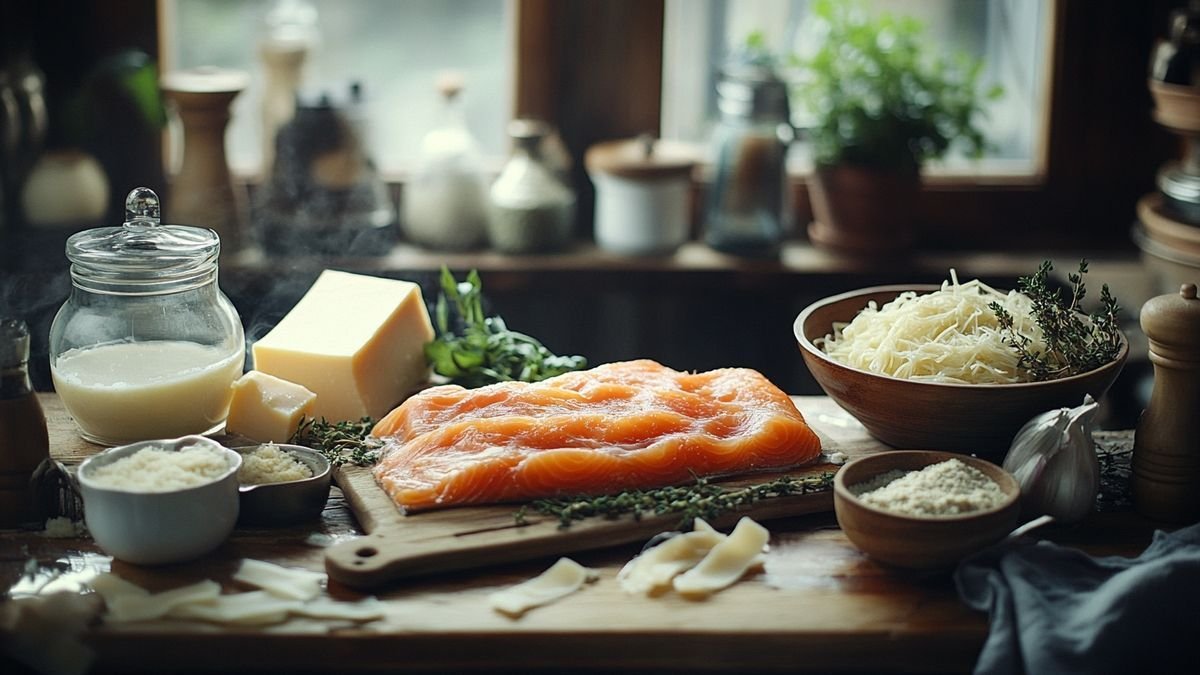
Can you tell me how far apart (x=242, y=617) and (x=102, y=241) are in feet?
2.48

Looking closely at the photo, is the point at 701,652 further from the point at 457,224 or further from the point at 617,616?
the point at 457,224

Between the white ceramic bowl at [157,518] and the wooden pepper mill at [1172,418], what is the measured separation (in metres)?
1.33

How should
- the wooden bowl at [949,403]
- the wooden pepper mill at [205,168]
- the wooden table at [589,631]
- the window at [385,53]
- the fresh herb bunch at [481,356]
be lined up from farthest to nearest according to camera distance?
the window at [385,53]
the wooden pepper mill at [205,168]
the fresh herb bunch at [481,356]
the wooden bowl at [949,403]
the wooden table at [589,631]

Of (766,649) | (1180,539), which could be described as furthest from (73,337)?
(1180,539)

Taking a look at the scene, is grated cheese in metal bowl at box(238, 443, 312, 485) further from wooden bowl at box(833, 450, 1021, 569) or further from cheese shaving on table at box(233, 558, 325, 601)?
wooden bowl at box(833, 450, 1021, 569)

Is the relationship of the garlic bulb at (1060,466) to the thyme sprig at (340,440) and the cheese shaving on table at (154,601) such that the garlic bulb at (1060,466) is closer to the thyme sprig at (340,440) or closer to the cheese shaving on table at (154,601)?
the thyme sprig at (340,440)

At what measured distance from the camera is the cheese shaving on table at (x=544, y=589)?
168 cm

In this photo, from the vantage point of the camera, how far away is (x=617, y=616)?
1665 millimetres

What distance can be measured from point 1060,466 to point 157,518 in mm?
1252

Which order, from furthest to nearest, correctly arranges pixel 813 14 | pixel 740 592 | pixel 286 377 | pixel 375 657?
pixel 813 14 < pixel 286 377 < pixel 740 592 < pixel 375 657

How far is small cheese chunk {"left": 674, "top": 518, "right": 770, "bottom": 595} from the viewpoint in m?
1.73

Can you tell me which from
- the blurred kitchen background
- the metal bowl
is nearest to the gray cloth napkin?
the metal bowl

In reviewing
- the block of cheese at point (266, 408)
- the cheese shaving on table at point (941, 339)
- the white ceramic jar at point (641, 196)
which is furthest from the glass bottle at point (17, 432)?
the white ceramic jar at point (641, 196)

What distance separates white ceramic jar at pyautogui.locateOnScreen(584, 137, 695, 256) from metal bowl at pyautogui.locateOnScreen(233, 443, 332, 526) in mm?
1585
